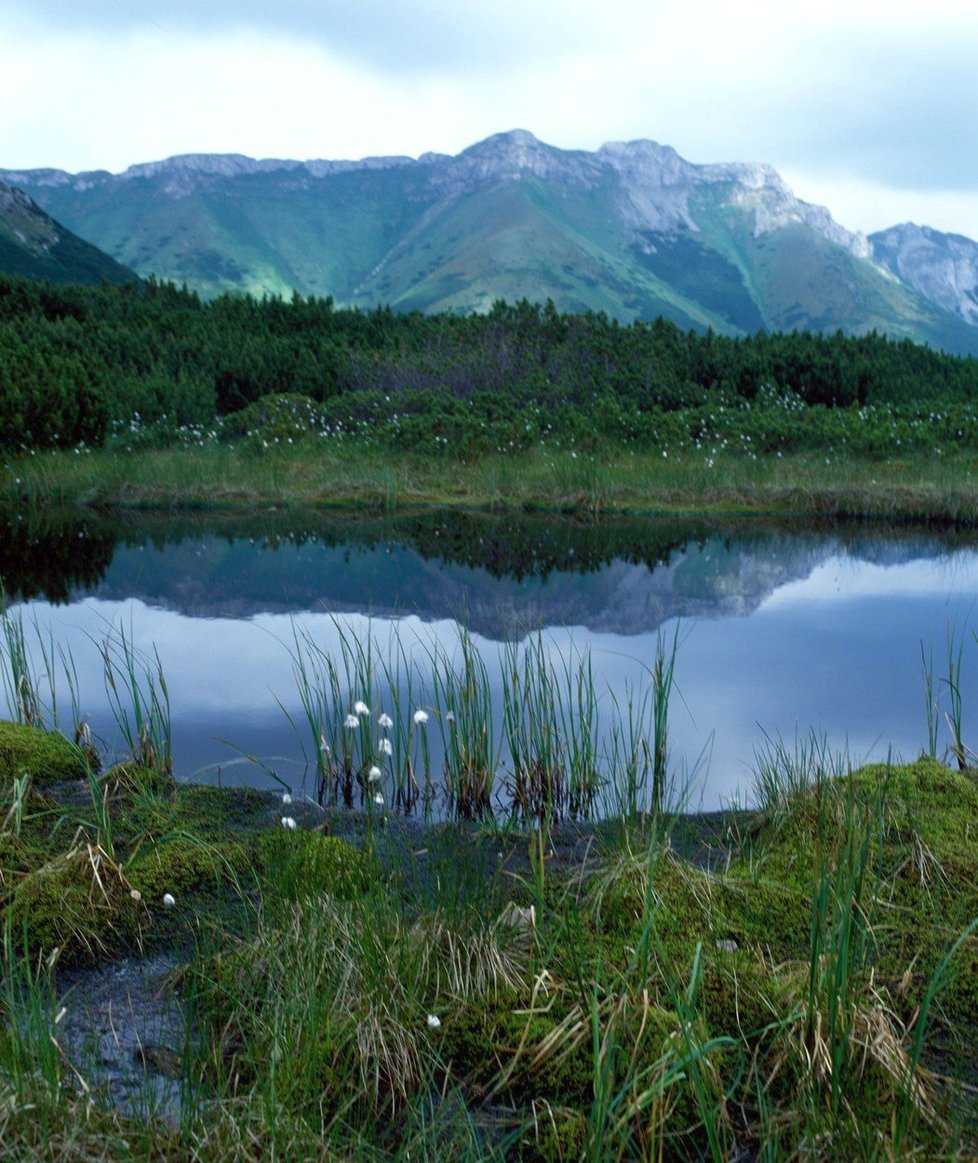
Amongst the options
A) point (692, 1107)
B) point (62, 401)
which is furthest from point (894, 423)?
point (692, 1107)

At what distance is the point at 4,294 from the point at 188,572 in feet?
54.6

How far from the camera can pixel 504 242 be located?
458 ft

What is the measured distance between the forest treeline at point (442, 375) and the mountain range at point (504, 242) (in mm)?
88660

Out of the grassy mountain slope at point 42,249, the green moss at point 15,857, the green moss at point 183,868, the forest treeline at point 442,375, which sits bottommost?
the green moss at point 183,868

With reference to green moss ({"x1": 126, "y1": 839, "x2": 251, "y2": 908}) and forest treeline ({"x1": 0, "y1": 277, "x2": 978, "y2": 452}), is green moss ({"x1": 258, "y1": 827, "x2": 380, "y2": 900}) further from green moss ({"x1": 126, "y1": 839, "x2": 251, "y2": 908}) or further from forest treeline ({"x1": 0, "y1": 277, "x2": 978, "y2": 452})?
forest treeline ({"x1": 0, "y1": 277, "x2": 978, "y2": 452})

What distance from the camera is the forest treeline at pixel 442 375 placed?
709 inches

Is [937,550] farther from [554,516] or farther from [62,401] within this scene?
[62,401]

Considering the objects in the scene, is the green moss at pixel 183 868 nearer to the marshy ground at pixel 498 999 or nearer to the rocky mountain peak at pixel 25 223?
the marshy ground at pixel 498 999

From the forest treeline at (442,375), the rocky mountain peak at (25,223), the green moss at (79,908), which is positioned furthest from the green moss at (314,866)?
the rocky mountain peak at (25,223)

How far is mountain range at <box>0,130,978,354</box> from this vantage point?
133500mm

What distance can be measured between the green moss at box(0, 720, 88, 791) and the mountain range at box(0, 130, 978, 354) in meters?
109

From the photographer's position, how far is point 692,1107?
2525mm

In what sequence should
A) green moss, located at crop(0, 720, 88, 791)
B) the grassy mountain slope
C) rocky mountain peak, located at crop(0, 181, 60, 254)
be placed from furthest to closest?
1. rocky mountain peak, located at crop(0, 181, 60, 254)
2. the grassy mountain slope
3. green moss, located at crop(0, 720, 88, 791)

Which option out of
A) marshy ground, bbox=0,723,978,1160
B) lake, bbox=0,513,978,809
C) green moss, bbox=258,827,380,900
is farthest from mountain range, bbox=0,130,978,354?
marshy ground, bbox=0,723,978,1160
